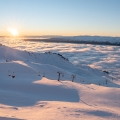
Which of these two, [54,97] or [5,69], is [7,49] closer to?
[5,69]

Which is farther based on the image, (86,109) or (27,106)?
(27,106)

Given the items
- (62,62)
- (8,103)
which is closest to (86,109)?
(8,103)

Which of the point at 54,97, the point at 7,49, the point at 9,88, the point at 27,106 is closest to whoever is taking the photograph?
the point at 27,106

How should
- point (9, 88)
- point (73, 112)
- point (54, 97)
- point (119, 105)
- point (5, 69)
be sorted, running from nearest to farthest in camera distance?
point (73, 112) < point (119, 105) < point (54, 97) < point (9, 88) < point (5, 69)

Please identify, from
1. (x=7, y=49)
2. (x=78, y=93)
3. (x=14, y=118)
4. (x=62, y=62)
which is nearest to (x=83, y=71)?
(x=62, y=62)

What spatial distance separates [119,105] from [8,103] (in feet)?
7.82

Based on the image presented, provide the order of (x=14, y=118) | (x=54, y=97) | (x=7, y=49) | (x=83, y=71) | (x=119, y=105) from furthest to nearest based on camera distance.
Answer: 1. (x=7, y=49)
2. (x=83, y=71)
3. (x=54, y=97)
4. (x=119, y=105)
5. (x=14, y=118)

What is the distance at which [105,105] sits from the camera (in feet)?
15.3

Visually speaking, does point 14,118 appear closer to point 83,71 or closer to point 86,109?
point 86,109

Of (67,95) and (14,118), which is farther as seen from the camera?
(67,95)

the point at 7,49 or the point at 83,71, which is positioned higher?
the point at 7,49

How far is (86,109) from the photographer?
13.4 ft

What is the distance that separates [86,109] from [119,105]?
1.05 metres

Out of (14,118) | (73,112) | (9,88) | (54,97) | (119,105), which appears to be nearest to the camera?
(14,118)
